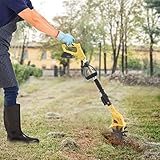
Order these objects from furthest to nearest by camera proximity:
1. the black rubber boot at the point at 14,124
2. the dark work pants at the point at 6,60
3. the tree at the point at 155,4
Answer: the tree at the point at 155,4
the black rubber boot at the point at 14,124
the dark work pants at the point at 6,60

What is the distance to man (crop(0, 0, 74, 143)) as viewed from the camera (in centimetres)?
469

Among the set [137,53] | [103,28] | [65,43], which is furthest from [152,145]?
[137,53]

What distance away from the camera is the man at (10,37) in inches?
185

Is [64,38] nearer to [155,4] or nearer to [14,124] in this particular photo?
[14,124]

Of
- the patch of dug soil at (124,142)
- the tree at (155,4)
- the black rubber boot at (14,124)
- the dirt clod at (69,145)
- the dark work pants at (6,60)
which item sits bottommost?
the patch of dug soil at (124,142)

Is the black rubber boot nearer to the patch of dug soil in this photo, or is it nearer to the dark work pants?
the dark work pants

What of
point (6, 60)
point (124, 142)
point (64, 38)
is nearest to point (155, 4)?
point (124, 142)

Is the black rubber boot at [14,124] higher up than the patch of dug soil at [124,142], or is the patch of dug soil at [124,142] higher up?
the black rubber boot at [14,124]

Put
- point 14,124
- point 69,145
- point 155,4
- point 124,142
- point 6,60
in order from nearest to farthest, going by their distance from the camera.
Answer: point 6,60
point 69,145
point 14,124
point 124,142
point 155,4

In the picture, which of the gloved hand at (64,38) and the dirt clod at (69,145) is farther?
the dirt clod at (69,145)

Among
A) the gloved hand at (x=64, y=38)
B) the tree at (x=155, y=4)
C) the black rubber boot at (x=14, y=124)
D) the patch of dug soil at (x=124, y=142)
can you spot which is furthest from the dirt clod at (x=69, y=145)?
the tree at (x=155, y=4)

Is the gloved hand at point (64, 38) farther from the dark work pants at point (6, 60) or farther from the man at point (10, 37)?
the dark work pants at point (6, 60)

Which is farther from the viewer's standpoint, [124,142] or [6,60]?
[124,142]

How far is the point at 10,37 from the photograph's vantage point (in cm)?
497
